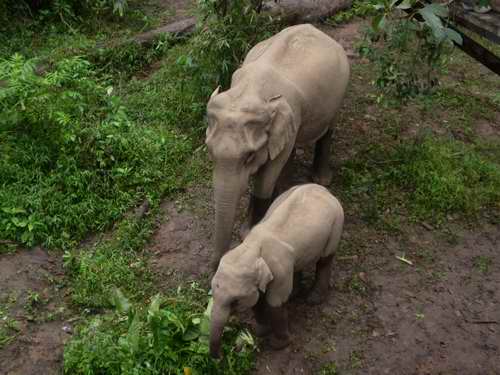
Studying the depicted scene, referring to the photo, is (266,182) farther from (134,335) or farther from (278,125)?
(134,335)

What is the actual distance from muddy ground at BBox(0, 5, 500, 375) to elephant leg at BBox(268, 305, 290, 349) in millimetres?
94

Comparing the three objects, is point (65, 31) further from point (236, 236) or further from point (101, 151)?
point (236, 236)

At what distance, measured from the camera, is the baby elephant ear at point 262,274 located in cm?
410

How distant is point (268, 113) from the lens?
4785 millimetres

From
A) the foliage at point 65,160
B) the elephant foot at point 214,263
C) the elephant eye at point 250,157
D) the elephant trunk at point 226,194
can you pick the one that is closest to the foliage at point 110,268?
the foliage at point 65,160

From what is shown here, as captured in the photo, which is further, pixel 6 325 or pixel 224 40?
pixel 224 40

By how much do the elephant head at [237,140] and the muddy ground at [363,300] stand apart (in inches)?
40.3

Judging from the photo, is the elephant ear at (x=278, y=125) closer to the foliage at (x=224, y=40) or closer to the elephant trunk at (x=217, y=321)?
the elephant trunk at (x=217, y=321)

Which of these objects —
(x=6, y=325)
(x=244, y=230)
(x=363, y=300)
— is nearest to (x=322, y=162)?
(x=244, y=230)

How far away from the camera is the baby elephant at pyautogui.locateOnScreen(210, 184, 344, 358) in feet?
13.2

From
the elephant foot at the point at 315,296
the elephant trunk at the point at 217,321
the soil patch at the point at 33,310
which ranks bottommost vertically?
the soil patch at the point at 33,310

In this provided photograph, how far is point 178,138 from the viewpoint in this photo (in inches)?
283

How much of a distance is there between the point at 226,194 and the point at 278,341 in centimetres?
127

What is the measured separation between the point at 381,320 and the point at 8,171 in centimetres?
408
